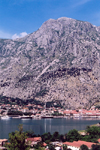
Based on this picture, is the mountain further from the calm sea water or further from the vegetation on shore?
the vegetation on shore

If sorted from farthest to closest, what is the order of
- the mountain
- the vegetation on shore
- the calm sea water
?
1. the mountain
2. the calm sea water
3. the vegetation on shore

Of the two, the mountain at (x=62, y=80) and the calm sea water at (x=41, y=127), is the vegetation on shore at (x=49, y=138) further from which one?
the mountain at (x=62, y=80)

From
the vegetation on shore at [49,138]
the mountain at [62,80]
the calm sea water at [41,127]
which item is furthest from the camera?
the mountain at [62,80]

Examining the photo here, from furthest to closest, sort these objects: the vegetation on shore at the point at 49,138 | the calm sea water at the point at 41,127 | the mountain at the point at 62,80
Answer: the mountain at the point at 62,80, the calm sea water at the point at 41,127, the vegetation on shore at the point at 49,138

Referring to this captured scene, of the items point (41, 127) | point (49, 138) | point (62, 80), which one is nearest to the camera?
point (49, 138)

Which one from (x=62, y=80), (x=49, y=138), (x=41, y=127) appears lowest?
(x=41, y=127)

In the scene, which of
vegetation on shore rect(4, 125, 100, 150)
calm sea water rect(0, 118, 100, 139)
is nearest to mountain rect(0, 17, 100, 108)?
calm sea water rect(0, 118, 100, 139)

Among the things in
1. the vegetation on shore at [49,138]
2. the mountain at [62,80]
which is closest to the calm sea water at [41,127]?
the vegetation on shore at [49,138]

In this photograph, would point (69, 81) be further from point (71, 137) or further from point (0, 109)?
point (71, 137)

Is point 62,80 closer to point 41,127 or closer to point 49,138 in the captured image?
point 41,127

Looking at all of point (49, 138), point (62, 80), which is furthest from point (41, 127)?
point (62, 80)

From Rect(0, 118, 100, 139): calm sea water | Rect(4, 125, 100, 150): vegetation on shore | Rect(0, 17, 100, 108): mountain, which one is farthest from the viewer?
Rect(0, 17, 100, 108): mountain
